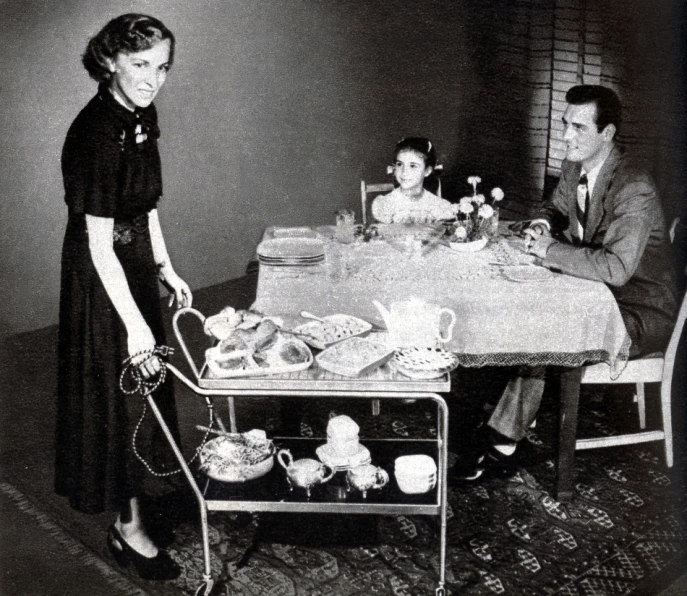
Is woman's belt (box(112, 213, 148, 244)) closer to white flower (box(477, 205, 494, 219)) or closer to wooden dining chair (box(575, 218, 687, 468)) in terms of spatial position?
white flower (box(477, 205, 494, 219))

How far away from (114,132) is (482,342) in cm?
149

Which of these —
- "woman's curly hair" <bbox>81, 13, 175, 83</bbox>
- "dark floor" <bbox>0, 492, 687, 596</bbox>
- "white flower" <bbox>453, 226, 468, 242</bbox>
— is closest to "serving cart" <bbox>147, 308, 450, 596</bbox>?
"dark floor" <bbox>0, 492, 687, 596</bbox>

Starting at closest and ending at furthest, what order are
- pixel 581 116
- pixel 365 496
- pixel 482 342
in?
pixel 365 496, pixel 482 342, pixel 581 116

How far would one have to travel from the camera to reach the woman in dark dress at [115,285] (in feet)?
7.64

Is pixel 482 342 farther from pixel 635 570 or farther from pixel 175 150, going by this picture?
pixel 175 150

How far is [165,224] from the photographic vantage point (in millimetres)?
4957

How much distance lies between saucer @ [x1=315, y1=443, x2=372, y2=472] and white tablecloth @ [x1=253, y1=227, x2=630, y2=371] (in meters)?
0.48

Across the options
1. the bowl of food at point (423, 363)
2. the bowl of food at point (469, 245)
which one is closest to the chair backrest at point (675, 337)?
the bowl of food at point (469, 245)

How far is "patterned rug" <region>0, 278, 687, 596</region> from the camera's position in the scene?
105 inches

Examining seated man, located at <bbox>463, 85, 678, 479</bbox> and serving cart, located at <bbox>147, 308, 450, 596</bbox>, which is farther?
seated man, located at <bbox>463, 85, 678, 479</bbox>

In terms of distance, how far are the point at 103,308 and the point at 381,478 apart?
1.05 metres

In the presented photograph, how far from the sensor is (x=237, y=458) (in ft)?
8.57

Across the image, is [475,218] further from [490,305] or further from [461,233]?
[490,305]

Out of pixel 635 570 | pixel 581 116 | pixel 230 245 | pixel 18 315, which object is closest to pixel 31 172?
pixel 18 315
